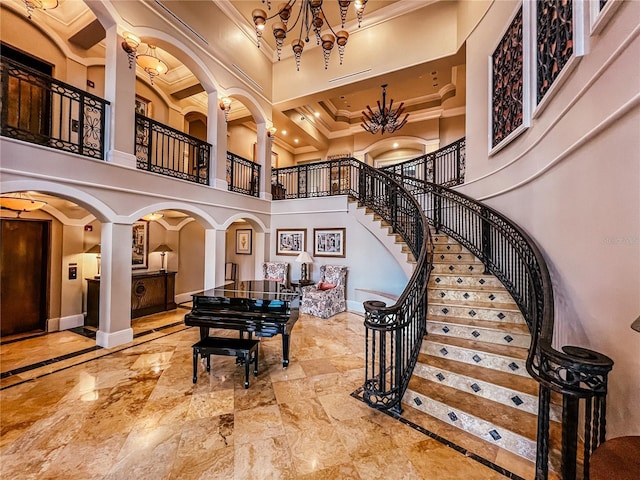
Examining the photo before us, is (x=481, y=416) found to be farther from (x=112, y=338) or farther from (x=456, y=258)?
(x=112, y=338)

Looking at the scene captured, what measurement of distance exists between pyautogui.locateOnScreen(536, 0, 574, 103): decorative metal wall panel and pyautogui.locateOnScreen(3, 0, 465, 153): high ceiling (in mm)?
2990

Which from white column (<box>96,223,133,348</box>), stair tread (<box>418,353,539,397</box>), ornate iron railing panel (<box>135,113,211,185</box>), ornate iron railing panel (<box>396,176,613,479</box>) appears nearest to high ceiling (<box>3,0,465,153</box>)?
ornate iron railing panel (<box>135,113,211,185</box>)

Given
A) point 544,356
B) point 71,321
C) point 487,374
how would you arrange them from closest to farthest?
point 544,356 → point 487,374 → point 71,321

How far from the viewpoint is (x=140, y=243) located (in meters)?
6.41

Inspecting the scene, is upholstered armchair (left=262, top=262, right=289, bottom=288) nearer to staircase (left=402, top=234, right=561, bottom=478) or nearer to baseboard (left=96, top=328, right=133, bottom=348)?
baseboard (left=96, top=328, right=133, bottom=348)

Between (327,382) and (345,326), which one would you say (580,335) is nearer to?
(327,382)

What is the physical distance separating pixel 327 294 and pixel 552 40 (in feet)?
16.7

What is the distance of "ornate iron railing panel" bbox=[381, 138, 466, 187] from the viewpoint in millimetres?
6219

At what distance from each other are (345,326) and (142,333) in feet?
12.3

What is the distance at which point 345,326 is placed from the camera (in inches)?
207

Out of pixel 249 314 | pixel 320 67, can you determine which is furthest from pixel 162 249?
pixel 320 67

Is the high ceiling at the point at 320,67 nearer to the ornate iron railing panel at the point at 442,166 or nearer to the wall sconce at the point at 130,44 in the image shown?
the wall sconce at the point at 130,44

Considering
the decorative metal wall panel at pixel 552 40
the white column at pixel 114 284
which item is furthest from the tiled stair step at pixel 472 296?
the white column at pixel 114 284

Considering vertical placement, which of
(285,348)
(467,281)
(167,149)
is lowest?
(285,348)
